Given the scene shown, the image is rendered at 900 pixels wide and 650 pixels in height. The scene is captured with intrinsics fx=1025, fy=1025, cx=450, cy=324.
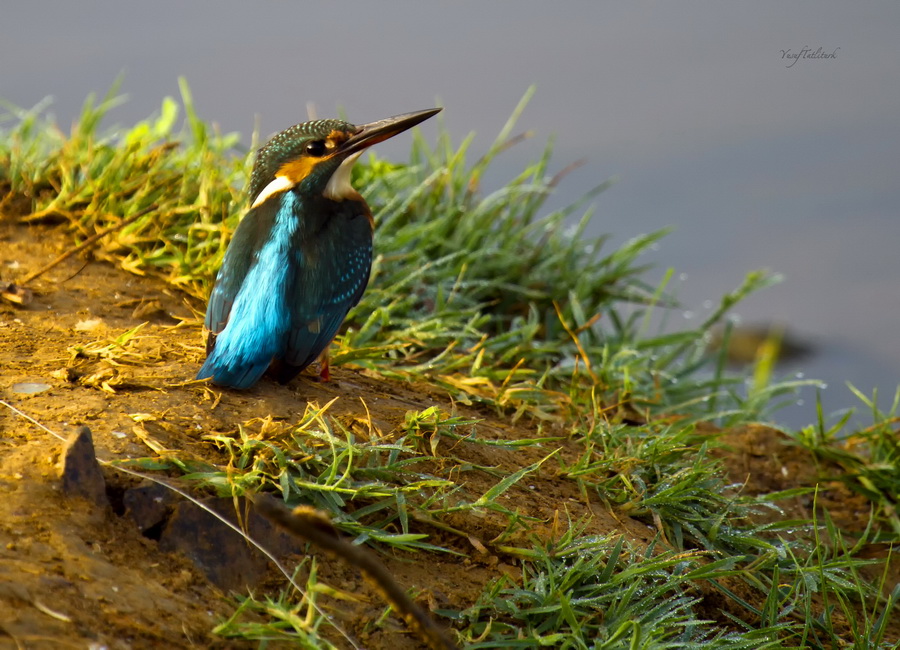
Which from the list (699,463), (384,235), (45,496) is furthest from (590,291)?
(45,496)

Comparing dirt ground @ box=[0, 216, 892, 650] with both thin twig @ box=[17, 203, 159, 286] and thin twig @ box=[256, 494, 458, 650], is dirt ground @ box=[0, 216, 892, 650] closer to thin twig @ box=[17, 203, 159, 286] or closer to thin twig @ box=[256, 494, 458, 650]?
thin twig @ box=[17, 203, 159, 286]

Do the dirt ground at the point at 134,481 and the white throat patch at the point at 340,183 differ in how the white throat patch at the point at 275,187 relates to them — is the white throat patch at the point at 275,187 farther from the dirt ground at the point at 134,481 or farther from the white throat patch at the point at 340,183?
the dirt ground at the point at 134,481

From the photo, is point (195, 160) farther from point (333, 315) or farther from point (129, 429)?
point (129, 429)

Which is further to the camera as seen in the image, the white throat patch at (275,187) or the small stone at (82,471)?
the white throat patch at (275,187)

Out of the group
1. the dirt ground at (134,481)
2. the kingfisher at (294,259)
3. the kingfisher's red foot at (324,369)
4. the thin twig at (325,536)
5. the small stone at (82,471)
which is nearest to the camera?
the thin twig at (325,536)

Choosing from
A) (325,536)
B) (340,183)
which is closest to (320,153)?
(340,183)

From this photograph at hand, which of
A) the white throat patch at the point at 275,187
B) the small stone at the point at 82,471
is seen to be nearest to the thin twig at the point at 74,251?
the white throat patch at the point at 275,187

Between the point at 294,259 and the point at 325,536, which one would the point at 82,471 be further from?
the point at 294,259
